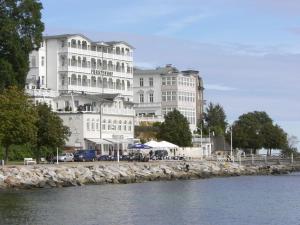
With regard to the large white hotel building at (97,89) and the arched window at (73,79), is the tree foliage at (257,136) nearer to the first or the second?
the large white hotel building at (97,89)

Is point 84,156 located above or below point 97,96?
below

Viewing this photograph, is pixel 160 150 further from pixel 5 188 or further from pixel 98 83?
pixel 5 188

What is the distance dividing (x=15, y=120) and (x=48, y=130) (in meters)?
6.92

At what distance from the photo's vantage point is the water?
5019cm

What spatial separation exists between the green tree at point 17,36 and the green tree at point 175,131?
3877 cm

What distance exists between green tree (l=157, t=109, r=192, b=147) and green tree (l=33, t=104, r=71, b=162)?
37.8 metres

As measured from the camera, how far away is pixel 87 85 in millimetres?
136500

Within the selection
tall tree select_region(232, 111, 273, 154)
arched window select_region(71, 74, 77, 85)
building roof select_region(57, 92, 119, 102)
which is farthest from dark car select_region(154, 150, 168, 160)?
tall tree select_region(232, 111, 273, 154)

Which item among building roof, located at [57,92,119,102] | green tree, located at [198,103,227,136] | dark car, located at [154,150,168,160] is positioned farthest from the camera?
green tree, located at [198,103,227,136]

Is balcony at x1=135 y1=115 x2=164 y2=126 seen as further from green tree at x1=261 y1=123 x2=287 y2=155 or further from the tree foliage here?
green tree at x1=261 y1=123 x2=287 y2=155

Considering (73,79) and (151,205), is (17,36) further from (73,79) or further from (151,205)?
(73,79)

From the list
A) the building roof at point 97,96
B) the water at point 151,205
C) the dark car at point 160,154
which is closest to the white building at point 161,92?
the building roof at point 97,96

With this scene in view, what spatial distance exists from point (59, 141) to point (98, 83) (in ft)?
A: 166

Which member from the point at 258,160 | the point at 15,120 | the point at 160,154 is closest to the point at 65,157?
the point at 15,120
